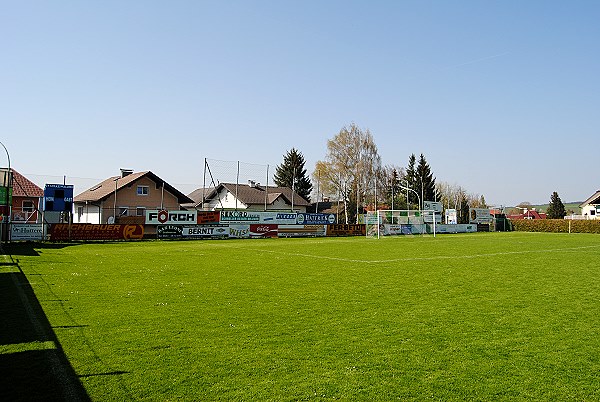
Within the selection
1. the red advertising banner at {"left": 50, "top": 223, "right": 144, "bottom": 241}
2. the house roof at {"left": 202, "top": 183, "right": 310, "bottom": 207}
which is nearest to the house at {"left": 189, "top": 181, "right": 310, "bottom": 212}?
the house roof at {"left": 202, "top": 183, "right": 310, "bottom": 207}

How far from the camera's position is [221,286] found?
13.4m

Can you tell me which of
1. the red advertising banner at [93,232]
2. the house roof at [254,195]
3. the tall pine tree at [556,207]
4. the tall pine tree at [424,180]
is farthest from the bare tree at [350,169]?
the tall pine tree at [556,207]

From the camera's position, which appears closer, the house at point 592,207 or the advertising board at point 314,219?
the advertising board at point 314,219

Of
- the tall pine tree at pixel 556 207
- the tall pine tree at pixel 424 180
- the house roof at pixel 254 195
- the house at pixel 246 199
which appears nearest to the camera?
the house at pixel 246 199

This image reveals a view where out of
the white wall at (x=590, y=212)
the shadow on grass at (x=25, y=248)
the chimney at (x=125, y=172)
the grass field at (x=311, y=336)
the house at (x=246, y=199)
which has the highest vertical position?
the chimney at (x=125, y=172)

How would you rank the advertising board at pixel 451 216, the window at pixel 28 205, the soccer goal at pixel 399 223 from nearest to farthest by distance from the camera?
the window at pixel 28 205, the soccer goal at pixel 399 223, the advertising board at pixel 451 216

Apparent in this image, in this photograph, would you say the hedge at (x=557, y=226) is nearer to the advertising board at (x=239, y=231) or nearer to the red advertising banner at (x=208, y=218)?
the advertising board at (x=239, y=231)

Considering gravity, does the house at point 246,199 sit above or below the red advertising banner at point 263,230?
above

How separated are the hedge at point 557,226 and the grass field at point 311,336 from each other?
5404 cm

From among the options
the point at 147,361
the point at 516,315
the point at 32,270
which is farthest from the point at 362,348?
the point at 32,270

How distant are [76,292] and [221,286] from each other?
353 centimetres

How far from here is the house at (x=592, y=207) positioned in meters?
74.8

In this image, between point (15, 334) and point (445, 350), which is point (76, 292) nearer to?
point (15, 334)

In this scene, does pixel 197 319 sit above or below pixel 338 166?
below
